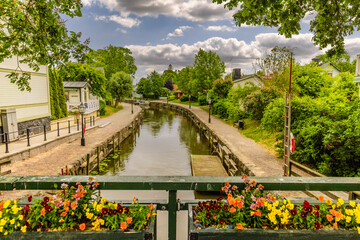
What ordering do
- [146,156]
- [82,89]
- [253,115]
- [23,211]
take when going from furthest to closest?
[82,89]
[253,115]
[146,156]
[23,211]

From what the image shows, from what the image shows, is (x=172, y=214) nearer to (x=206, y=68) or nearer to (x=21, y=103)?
(x=21, y=103)

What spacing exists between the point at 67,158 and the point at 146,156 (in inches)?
322

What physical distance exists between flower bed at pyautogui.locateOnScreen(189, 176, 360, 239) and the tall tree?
163ft

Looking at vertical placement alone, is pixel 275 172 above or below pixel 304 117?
below

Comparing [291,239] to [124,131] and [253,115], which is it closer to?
[253,115]

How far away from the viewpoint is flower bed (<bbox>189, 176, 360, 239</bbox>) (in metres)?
2.17

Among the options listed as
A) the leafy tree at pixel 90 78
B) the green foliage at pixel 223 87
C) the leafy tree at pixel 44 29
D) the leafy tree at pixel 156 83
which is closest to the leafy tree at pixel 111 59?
the leafy tree at pixel 156 83

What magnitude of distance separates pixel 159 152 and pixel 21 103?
37.4ft

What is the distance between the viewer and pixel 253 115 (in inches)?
932

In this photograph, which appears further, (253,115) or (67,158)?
(253,115)

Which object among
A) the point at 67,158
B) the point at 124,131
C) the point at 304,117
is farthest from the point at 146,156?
the point at 304,117

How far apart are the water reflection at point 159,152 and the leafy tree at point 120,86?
16531 millimetres

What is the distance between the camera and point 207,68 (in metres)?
51.8

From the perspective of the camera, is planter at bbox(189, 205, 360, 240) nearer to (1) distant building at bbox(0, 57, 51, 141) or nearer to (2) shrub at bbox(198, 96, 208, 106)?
(1) distant building at bbox(0, 57, 51, 141)
